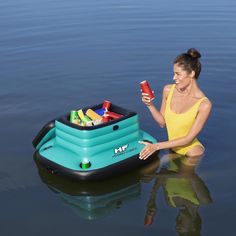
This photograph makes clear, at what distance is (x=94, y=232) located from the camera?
4.41m

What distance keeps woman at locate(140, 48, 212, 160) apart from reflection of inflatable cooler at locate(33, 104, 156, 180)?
0.22 m

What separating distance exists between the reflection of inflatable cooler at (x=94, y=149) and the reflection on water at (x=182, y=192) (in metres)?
0.31

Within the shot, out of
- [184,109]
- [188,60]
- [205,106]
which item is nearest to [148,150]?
[184,109]

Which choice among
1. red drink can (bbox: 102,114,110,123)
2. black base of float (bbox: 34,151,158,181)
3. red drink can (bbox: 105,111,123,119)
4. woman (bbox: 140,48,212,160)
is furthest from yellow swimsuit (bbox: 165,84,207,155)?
red drink can (bbox: 102,114,110,123)

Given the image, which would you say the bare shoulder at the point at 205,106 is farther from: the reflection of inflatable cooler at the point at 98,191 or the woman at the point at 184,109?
the reflection of inflatable cooler at the point at 98,191

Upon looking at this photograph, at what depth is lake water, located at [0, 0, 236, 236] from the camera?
4.65 meters

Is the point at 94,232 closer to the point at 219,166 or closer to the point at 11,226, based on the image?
the point at 11,226

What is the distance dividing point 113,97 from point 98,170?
3228mm

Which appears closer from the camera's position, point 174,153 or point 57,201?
point 57,201

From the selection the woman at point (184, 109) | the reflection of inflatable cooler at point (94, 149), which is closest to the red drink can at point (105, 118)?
the reflection of inflatable cooler at point (94, 149)

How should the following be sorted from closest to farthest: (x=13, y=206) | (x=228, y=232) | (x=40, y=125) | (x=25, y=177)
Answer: (x=228, y=232) → (x=13, y=206) → (x=25, y=177) → (x=40, y=125)

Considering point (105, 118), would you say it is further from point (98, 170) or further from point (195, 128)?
point (195, 128)

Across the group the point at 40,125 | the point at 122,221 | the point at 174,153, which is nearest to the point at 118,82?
the point at 40,125

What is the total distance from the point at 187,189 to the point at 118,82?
4165 mm
